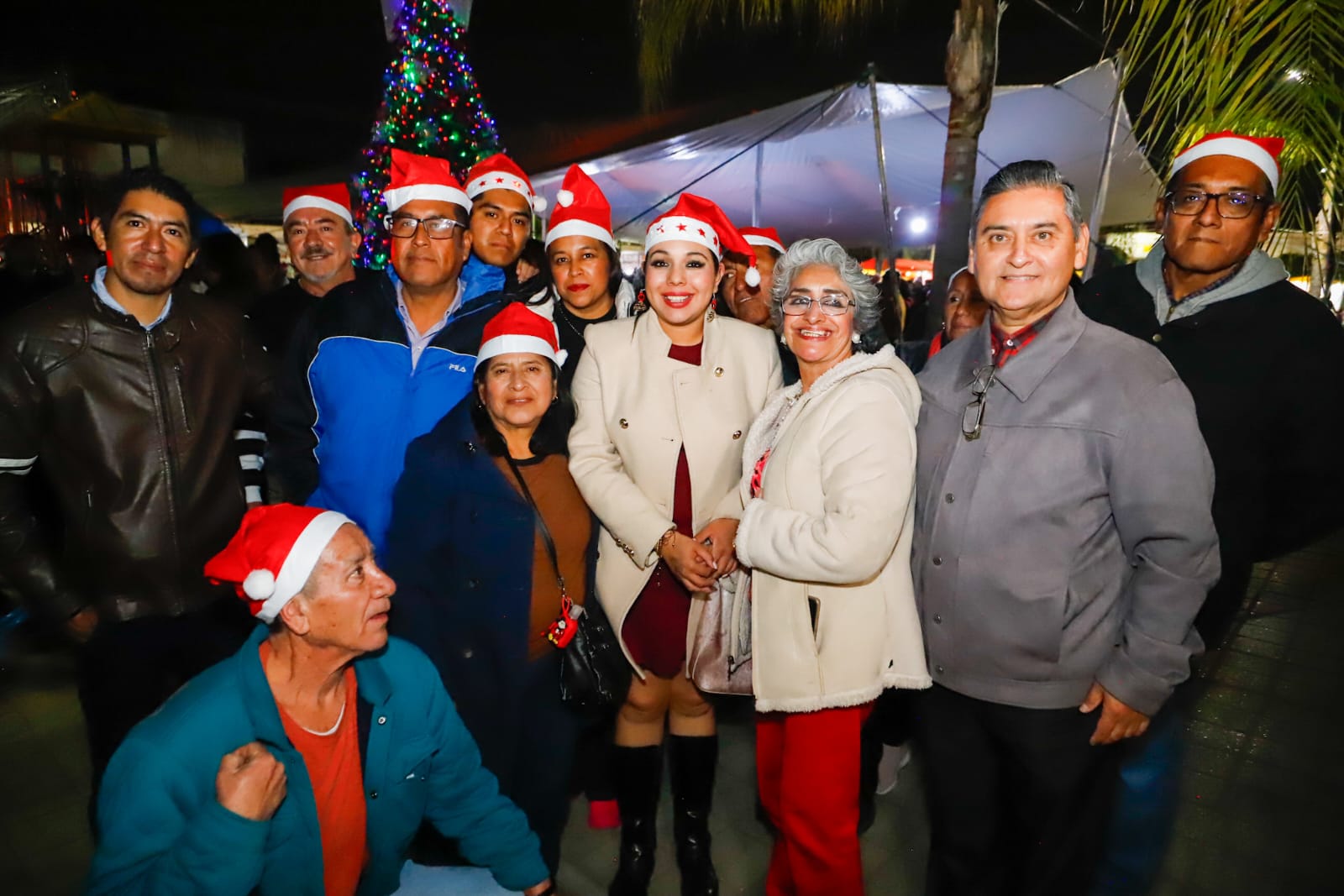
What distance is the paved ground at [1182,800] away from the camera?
9.93ft

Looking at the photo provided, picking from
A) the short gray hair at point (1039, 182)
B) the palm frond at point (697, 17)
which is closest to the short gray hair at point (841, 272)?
the short gray hair at point (1039, 182)

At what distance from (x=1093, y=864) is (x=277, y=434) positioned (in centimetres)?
314

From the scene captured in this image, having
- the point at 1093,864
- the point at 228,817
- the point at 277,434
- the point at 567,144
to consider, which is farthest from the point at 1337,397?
the point at 567,144

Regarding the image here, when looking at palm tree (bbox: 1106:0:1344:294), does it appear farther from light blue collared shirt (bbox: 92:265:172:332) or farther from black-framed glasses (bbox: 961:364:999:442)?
light blue collared shirt (bbox: 92:265:172:332)

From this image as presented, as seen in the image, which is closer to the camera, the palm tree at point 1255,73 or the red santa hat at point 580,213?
the palm tree at point 1255,73

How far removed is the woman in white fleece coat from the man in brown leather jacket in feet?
6.36

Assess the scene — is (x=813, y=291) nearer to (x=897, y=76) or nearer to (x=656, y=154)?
(x=897, y=76)

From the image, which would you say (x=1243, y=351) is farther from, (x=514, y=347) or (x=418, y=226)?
(x=418, y=226)

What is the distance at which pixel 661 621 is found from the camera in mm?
2777

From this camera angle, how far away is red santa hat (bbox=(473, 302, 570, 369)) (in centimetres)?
259

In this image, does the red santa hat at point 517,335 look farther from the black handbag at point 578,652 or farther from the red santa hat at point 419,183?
the red santa hat at point 419,183

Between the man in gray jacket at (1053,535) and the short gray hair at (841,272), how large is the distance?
329mm

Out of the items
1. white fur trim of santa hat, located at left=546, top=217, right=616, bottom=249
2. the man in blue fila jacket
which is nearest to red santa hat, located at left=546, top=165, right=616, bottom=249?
white fur trim of santa hat, located at left=546, top=217, right=616, bottom=249

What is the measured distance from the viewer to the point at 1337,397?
221cm
